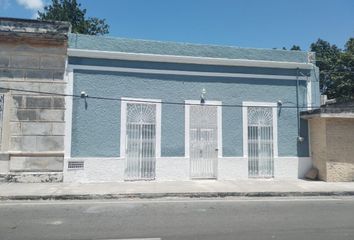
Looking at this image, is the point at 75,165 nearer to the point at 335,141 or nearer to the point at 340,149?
the point at 335,141

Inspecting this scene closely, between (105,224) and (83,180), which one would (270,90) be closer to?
(83,180)

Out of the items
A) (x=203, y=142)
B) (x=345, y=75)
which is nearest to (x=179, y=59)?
(x=203, y=142)

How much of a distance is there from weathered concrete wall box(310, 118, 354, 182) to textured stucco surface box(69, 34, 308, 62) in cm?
322

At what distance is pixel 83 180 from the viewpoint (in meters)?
13.5

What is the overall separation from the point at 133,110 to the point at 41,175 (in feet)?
13.4

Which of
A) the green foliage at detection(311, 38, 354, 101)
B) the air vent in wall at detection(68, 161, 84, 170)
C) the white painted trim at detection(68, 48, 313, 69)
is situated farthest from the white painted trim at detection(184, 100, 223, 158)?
the green foliage at detection(311, 38, 354, 101)

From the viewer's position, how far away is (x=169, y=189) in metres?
11.7

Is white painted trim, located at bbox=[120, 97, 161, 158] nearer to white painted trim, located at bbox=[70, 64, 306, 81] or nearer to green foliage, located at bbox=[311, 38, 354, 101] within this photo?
white painted trim, located at bbox=[70, 64, 306, 81]

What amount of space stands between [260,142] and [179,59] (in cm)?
474

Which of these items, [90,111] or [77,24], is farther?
[77,24]

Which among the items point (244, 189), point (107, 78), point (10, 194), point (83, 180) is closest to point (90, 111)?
point (107, 78)

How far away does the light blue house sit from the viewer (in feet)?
45.1

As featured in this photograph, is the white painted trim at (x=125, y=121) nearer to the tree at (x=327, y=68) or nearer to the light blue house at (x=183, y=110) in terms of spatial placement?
the light blue house at (x=183, y=110)

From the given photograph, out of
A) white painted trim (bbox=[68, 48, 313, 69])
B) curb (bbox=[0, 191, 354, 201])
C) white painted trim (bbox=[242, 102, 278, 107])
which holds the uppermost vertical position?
white painted trim (bbox=[68, 48, 313, 69])
